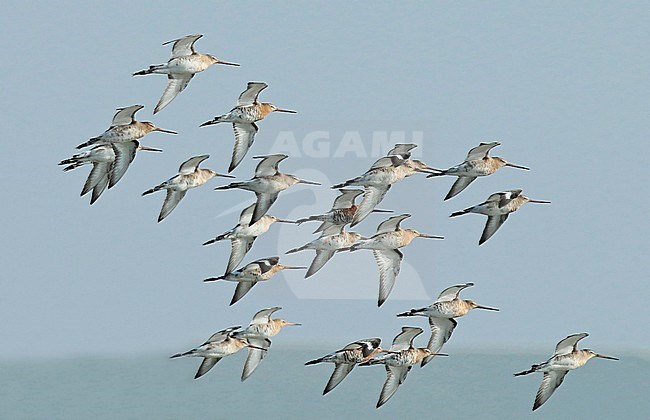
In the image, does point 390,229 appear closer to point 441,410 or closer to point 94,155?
point 94,155

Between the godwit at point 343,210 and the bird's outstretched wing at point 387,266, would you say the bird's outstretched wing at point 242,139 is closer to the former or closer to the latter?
the godwit at point 343,210

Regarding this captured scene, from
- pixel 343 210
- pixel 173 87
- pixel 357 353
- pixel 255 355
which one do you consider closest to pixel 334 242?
pixel 343 210

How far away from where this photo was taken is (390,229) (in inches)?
885

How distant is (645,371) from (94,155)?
29.7 meters

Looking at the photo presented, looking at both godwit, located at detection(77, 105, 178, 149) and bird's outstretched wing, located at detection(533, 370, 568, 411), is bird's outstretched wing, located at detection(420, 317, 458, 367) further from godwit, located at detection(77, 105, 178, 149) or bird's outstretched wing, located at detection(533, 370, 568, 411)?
godwit, located at detection(77, 105, 178, 149)

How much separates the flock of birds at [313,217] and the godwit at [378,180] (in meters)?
0.01

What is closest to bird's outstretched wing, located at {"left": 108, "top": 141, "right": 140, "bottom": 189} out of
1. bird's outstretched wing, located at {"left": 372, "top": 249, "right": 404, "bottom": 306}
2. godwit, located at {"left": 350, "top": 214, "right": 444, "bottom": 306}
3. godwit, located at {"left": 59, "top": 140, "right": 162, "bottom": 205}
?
godwit, located at {"left": 59, "top": 140, "right": 162, "bottom": 205}

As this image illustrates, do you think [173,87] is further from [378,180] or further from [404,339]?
[404,339]

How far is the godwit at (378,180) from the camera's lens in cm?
2166

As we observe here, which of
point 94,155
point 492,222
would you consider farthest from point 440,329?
point 94,155

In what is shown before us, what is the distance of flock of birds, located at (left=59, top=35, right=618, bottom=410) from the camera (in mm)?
21734

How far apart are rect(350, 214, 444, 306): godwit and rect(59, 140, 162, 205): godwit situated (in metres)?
2.99

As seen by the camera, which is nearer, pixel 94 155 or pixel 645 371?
pixel 94 155

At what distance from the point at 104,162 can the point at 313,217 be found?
2836mm
